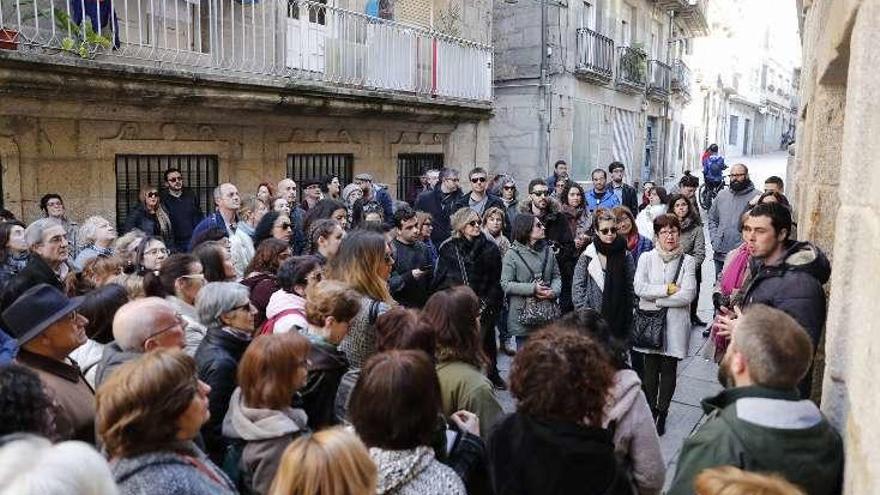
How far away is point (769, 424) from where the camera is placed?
1.99 metres

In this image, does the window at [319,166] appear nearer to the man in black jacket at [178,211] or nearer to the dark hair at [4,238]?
the man in black jacket at [178,211]

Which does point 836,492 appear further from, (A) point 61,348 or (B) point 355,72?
(B) point 355,72

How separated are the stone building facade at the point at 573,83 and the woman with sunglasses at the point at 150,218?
1126 cm

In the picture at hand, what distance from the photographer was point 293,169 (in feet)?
33.9

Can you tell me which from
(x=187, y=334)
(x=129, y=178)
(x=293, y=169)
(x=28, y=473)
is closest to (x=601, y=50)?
(x=293, y=169)

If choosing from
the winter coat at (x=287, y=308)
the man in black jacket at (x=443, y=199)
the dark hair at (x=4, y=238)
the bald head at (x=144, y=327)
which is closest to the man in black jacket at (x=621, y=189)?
the man in black jacket at (x=443, y=199)

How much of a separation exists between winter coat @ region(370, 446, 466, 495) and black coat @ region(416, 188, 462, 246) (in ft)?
20.1

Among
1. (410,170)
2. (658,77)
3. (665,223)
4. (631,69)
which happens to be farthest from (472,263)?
(658,77)

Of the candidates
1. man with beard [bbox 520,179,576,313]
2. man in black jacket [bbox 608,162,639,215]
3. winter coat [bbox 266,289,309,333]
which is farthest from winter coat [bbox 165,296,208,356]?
man in black jacket [bbox 608,162,639,215]

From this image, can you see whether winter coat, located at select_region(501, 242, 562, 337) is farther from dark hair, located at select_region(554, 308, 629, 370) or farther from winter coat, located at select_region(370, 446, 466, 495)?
winter coat, located at select_region(370, 446, 466, 495)

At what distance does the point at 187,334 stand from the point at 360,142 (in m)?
8.19

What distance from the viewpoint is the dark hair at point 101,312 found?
319cm

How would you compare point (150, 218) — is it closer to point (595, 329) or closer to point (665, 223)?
point (665, 223)

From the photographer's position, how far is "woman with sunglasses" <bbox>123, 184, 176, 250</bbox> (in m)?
6.54
